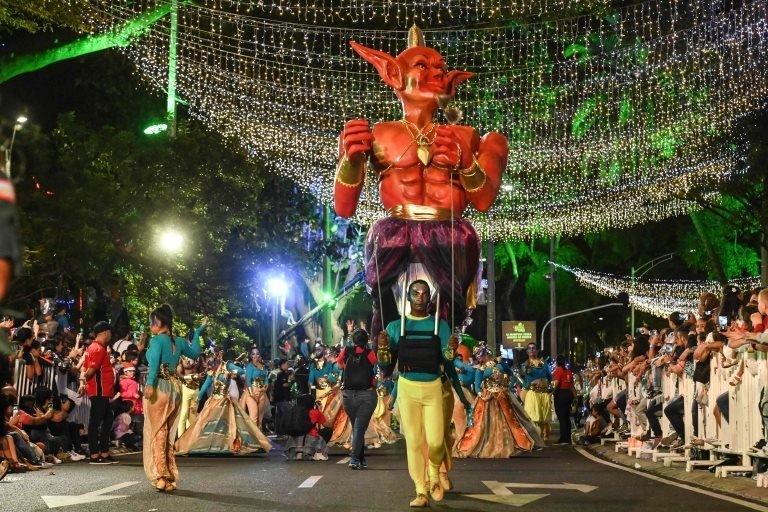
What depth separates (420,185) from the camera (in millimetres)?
12234

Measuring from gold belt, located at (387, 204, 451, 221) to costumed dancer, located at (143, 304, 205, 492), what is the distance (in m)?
2.65

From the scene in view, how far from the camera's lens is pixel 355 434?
16.0 metres

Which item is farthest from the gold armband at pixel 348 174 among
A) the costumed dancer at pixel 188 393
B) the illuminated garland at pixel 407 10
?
the costumed dancer at pixel 188 393

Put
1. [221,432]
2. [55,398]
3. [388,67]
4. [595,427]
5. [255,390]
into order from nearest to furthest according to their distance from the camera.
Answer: [388,67], [55,398], [221,432], [595,427], [255,390]

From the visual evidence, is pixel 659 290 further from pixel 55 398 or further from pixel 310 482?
pixel 310 482

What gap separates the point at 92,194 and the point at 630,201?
13.1 m

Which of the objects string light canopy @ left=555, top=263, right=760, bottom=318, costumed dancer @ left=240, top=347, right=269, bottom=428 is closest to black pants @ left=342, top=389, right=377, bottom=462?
costumed dancer @ left=240, top=347, right=269, bottom=428

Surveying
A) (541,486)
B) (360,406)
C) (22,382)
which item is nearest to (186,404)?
(22,382)

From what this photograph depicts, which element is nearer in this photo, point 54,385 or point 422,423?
point 422,423

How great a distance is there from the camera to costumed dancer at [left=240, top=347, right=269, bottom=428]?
25.7m

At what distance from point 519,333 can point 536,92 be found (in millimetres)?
19399

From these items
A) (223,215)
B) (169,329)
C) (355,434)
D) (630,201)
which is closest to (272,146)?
(223,215)

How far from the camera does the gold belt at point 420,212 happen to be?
12.2 m

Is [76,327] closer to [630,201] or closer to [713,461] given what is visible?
[630,201]
